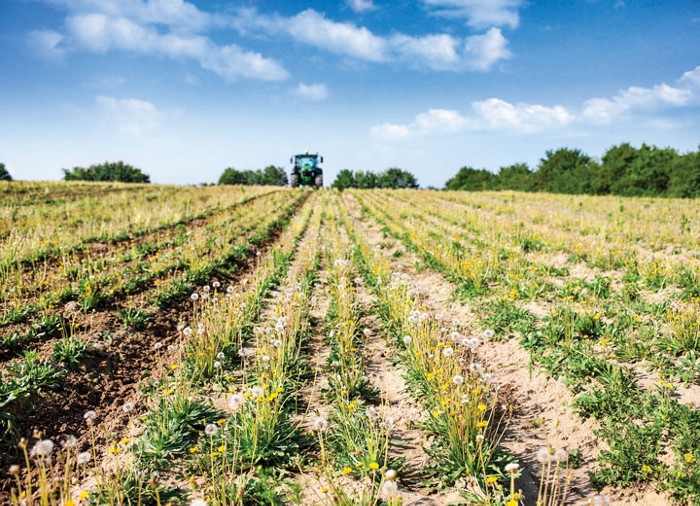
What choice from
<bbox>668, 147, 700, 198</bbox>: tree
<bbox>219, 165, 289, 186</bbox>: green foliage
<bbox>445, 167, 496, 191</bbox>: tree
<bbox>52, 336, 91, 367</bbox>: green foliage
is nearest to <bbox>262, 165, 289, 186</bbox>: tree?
<bbox>219, 165, 289, 186</bbox>: green foliage

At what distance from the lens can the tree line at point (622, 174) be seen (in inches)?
1427

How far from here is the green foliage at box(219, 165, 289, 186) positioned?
115938mm

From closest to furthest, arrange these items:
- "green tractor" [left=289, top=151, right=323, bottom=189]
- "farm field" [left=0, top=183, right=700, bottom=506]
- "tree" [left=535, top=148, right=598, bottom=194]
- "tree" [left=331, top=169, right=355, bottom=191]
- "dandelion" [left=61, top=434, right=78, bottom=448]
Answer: "dandelion" [left=61, top=434, right=78, bottom=448], "farm field" [left=0, top=183, right=700, bottom=506], "green tractor" [left=289, top=151, right=323, bottom=189], "tree" [left=535, top=148, right=598, bottom=194], "tree" [left=331, top=169, right=355, bottom=191]

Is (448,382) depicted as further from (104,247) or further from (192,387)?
(104,247)

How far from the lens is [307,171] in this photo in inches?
1630

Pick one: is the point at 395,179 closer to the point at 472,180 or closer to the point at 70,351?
Answer: the point at 472,180

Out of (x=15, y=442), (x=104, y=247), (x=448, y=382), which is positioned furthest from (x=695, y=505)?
(x=104, y=247)

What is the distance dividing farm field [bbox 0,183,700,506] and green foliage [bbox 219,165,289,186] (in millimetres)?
112696

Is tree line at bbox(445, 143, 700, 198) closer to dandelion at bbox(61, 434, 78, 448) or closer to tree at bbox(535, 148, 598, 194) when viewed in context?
tree at bbox(535, 148, 598, 194)

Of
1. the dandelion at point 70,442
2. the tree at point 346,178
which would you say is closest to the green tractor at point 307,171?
the dandelion at point 70,442

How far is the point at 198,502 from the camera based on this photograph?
1.88 m

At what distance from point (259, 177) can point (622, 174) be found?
105 metres

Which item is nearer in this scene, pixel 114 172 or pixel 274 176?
pixel 114 172

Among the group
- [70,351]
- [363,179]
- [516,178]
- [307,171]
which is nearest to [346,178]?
[363,179]
